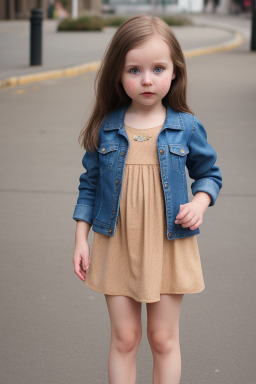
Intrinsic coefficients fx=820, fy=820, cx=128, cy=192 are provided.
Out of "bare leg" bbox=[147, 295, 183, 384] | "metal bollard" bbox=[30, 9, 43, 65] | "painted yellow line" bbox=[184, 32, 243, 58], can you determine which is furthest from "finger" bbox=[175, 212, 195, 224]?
"painted yellow line" bbox=[184, 32, 243, 58]

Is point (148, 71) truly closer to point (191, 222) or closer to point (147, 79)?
point (147, 79)

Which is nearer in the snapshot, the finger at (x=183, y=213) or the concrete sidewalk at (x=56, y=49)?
the finger at (x=183, y=213)

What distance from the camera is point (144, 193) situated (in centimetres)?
264

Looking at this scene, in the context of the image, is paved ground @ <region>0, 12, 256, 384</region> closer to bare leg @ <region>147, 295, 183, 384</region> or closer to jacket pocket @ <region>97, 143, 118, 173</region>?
bare leg @ <region>147, 295, 183, 384</region>

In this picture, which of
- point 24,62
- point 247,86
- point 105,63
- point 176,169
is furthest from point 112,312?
point 24,62

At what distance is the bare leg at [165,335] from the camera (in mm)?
2729

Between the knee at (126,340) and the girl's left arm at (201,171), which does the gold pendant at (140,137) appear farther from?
the knee at (126,340)

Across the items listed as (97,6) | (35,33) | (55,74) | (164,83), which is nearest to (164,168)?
(164,83)

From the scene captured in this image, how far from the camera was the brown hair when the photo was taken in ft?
8.66

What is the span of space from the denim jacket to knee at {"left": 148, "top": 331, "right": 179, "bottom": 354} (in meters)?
0.34

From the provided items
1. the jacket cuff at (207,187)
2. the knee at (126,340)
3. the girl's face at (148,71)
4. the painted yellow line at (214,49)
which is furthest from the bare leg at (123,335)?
the painted yellow line at (214,49)

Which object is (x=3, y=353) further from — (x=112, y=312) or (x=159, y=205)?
(x=159, y=205)

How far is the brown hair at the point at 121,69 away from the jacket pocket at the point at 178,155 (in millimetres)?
168

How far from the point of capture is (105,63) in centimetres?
276
